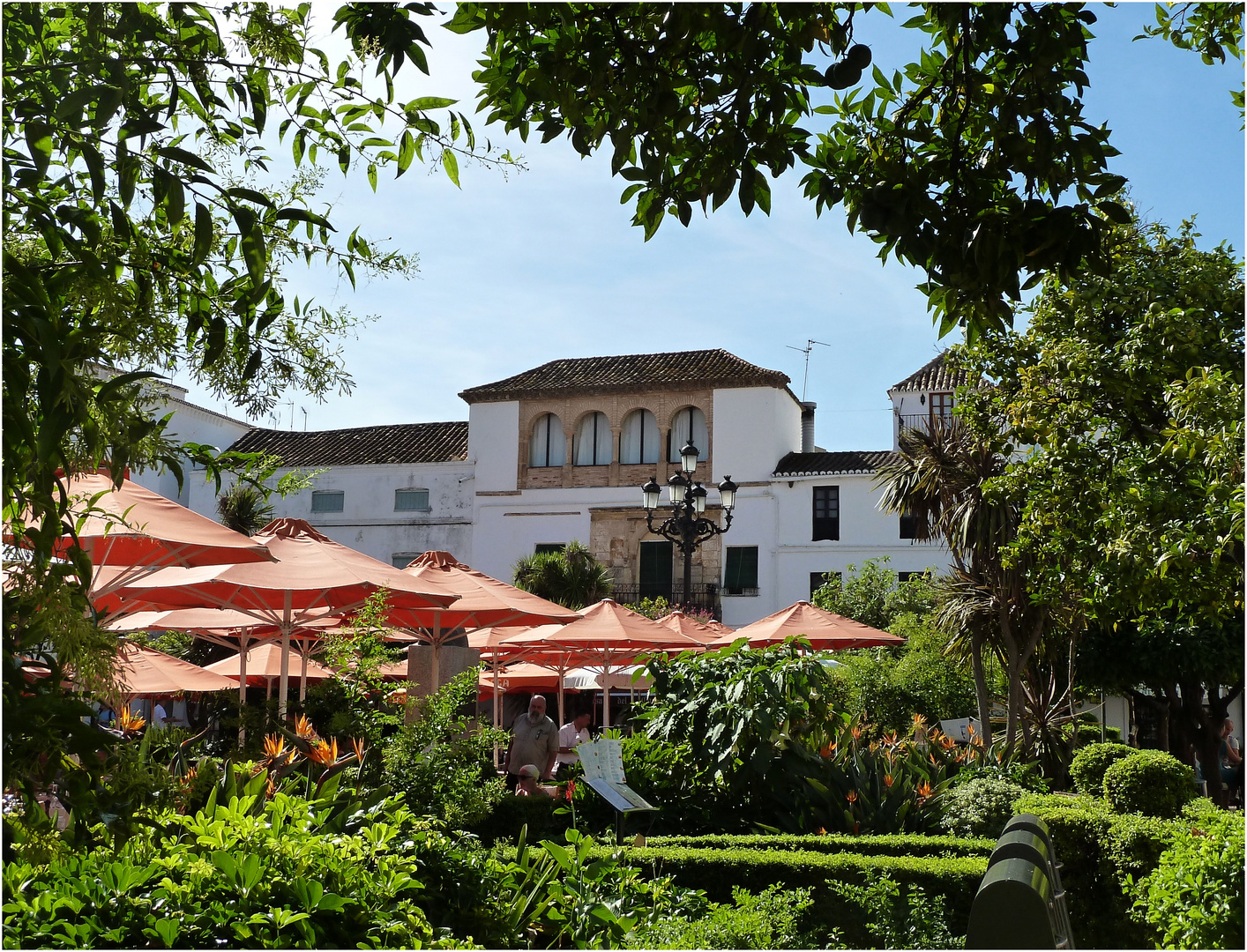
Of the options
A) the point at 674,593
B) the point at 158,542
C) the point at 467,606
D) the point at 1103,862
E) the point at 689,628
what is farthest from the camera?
the point at 674,593

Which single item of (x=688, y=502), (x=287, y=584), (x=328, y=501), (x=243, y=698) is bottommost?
(x=243, y=698)

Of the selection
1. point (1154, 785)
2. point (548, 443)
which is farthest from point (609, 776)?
point (548, 443)

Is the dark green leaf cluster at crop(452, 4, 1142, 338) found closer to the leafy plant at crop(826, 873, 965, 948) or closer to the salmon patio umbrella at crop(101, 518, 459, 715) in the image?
the leafy plant at crop(826, 873, 965, 948)

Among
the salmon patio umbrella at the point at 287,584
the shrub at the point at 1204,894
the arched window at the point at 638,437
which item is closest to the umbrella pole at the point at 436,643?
the salmon patio umbrella at the point at 287,584

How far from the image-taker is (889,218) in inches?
121

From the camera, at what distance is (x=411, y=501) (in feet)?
120

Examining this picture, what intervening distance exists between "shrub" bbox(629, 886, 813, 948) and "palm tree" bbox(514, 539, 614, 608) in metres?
25.8

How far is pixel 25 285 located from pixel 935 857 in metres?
6.07

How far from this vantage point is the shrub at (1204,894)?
3.51m

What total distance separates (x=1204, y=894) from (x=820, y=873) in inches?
110

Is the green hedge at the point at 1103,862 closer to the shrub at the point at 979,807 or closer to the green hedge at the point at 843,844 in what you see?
the shrub at the point at 979,807

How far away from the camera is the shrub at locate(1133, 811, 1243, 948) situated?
11.5ft

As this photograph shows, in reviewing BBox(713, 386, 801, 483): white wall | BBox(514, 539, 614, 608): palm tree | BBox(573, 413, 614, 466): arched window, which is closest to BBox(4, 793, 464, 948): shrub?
BBox(514, 539, 614, 608): palm tree

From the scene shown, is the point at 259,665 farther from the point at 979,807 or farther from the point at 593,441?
the point at 593,441
